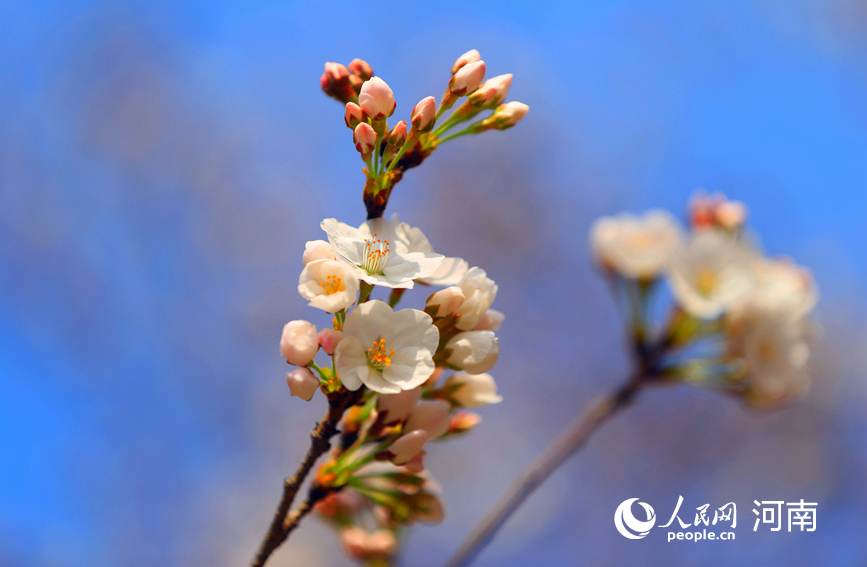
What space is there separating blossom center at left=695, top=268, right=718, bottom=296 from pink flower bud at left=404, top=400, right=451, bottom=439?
1.57m

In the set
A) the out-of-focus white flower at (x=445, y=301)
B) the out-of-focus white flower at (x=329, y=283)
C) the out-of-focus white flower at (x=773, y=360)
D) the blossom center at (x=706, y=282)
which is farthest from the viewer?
the blossom center at (x=706, y=282)

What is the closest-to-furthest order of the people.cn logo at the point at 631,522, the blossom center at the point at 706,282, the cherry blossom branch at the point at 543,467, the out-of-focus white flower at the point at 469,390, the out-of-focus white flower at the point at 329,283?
the out-of-focus white flower at the point at 329,283 → the out-of-focus white flower at the point at 469,390 → the cherry blossom branch at the point at 543,467 → the people.cn logo at the point at 631,522 → the blossom center at the point at 706,282

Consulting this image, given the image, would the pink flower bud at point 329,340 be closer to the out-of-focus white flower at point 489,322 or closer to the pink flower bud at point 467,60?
the out-of-focus white flower at point 489,322

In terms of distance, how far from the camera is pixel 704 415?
6.46 meters

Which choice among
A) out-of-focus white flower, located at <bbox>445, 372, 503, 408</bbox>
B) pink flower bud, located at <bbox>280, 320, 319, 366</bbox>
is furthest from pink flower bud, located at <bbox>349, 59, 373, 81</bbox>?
out-of-focus white flower, located at <bbox>445, 372, 503, 408</bbox>

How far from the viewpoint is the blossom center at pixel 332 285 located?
3.03 ft

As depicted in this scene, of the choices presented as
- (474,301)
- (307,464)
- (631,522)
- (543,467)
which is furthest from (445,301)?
(631,522)

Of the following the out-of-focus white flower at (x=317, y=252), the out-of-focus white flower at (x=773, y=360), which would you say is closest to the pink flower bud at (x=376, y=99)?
the out-of-focus white flower at (x=317, y=252)

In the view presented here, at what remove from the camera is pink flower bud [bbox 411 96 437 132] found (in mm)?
991

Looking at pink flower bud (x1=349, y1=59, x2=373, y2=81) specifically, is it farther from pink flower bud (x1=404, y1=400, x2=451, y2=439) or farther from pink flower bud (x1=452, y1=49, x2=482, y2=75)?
pink flower bud (x1=404, y1=400, x2=451, y2=439)

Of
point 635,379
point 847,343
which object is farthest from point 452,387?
point 847,343

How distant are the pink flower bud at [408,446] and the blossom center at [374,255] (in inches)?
12.8

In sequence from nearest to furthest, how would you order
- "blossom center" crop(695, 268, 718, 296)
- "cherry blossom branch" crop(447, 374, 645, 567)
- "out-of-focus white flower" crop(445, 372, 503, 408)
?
"out-of-focus white flower" crop(445, 372, 503, 408), "cherry blossom branch" crop(447, 374, 645, 567), "blossom center" crop(695, 268, 718, 296)

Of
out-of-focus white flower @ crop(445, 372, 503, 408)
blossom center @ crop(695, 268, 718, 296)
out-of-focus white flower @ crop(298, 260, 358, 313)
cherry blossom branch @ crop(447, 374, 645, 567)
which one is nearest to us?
out-of-focus white flower @ crop(298, 260, 358, 313)
